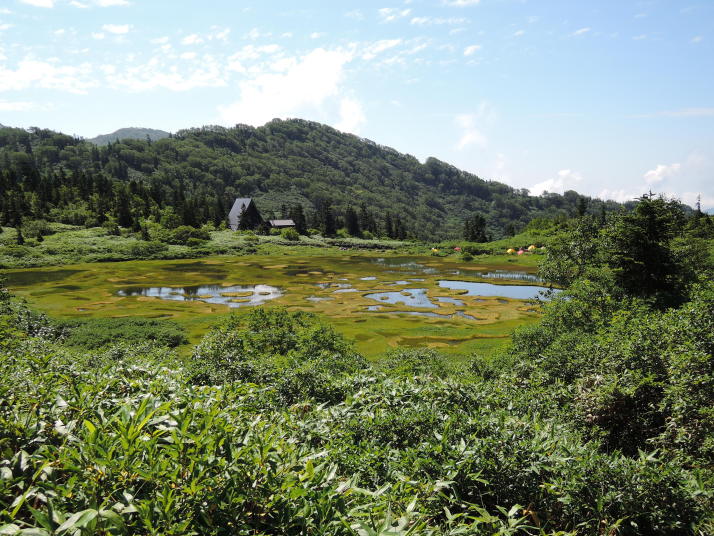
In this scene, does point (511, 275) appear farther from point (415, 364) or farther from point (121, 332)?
point (121, 332)

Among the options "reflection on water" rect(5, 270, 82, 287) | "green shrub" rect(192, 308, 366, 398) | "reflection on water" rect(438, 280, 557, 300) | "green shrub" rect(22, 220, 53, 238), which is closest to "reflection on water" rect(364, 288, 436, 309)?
"reflection on water" rect(438, 280, 557, 300)

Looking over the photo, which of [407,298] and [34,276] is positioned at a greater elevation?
[34,276]

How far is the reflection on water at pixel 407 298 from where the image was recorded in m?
52.7

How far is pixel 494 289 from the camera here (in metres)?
65.1

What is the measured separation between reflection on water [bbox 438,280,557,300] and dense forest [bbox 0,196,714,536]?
151 feet

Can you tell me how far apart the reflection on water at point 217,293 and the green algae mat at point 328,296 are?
14cm

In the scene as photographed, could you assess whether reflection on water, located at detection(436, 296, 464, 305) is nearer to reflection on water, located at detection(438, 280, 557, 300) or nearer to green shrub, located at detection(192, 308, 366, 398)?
reflection on water, located at detection(438, 280, 557, 300)

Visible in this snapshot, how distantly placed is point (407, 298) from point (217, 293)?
27.8 m

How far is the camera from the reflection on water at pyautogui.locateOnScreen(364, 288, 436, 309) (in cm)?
5266

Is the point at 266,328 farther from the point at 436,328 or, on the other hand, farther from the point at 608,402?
the point at 436,328

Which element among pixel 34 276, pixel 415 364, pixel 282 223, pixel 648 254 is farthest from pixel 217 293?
pixel 282 223

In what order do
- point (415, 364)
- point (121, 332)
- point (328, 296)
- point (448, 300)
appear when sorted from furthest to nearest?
point (328, 296) → point (448, 300) → point (121, 332) → point (415, 364)

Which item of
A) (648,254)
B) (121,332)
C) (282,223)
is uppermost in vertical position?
(282,223)

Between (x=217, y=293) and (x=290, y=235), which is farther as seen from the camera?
(x=290, y=235)
